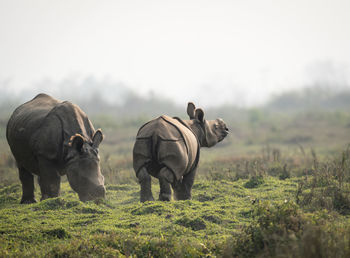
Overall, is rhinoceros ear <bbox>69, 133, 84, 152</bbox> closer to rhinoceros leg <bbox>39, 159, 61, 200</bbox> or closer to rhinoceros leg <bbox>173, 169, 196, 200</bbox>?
rhinoceros leg <bbox>39, 159, 61, 200</bbox>

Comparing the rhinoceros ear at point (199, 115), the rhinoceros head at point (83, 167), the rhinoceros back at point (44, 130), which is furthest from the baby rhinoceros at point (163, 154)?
the rhinoceros back at point (44, 130)

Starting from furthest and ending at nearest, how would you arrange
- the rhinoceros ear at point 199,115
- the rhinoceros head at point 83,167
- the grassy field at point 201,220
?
the rhinoceros ear at point 199,115 → the rhinoceros head at point 83,167 → the grassy field at point 201,220

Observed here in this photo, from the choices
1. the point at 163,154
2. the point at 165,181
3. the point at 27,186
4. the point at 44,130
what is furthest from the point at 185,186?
the point at 27,186

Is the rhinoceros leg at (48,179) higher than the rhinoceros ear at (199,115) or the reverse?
the reverse

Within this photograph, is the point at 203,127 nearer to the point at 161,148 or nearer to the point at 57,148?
the point at 161,148

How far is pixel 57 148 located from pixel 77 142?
664 mm

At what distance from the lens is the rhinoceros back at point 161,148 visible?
8352mm

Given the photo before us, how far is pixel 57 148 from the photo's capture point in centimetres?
884

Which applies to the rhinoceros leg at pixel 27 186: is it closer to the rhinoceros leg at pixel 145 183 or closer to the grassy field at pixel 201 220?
the grassy field at pixel 201 220

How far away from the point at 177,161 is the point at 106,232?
2070mm

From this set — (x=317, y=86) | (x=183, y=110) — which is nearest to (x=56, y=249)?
(x=183, y=110)

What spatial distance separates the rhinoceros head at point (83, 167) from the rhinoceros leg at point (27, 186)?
1.97 m

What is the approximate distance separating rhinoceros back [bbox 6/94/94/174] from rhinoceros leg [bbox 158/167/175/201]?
1.71 m

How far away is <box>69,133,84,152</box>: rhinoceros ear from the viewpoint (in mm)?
8337
